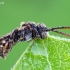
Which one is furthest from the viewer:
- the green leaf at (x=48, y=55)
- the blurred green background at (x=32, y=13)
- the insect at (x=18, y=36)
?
the blurred green background at (x=32, y=13)

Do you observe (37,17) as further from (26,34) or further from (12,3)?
(26,34)

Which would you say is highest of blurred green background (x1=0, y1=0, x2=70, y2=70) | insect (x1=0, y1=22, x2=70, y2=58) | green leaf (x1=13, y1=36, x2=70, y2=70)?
insect (x1=0, y1=22, x2=70, y2=58)

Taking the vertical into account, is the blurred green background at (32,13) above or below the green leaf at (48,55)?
below

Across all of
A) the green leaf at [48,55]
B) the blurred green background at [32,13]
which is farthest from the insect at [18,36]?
the blurred green background at [32,13]

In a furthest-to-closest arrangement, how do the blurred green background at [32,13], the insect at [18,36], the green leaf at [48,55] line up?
1. the blurred green background at [32,13]
2. the insect at [18,36]
3. the green leaf at [48,55]

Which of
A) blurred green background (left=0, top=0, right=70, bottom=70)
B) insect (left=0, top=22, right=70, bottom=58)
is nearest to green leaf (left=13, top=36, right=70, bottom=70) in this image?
insect (left=0, top=22, right=70, bottom=58)

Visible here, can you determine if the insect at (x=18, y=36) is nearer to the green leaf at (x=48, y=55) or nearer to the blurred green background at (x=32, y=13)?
the green leaf at (x=48, y=55)

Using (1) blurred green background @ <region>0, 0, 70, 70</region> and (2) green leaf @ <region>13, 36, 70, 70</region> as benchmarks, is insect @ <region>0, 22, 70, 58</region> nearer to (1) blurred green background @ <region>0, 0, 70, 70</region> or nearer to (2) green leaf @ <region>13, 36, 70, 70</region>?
(2) green leaf @ <region>13, 36, 70, 70</region>

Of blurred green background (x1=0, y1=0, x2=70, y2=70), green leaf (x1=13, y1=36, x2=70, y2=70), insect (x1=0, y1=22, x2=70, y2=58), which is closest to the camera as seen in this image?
green leaf (x1=13, y1=36, x2=70, y2=70)

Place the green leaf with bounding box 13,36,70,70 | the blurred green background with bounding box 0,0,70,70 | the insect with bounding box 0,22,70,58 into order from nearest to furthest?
the green leaf with bounding box 13,36,70,70 < the insect with bounding box 0,22,70,58 < the blurred green background with bounding box 0,0,70,70
